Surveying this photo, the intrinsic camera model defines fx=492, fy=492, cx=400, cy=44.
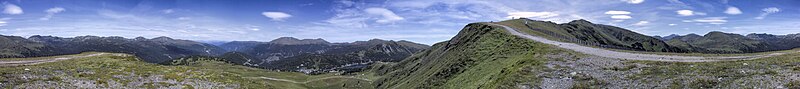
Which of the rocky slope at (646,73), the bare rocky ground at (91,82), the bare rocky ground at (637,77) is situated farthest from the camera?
the bare rocky ground at (91,82)

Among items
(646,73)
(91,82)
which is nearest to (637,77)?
(646,73)

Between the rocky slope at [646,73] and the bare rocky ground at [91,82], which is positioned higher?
the rocky slope at [646,73]

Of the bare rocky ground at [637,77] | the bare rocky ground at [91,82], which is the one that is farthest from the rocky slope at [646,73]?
the bare rocky ground at [91,82]

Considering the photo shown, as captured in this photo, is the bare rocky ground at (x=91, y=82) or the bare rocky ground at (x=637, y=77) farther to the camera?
the bare rocky ground at (x=91, y=82)

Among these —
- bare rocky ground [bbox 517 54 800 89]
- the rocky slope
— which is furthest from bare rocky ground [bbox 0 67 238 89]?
bare rocky ground [bbox 517 54 800 89]

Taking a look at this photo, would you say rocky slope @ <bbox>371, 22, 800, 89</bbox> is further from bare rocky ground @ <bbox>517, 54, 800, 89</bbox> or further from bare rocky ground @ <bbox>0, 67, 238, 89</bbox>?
bare rocky ground @ <bbox>0, 67, 238, 89</bbox>

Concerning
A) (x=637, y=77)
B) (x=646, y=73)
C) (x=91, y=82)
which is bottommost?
(x=91, y=82)

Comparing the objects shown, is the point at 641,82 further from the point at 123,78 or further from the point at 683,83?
the point at 123,78

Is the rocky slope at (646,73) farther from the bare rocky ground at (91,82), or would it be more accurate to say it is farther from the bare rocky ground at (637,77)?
the bare rocky ground at (91,82)

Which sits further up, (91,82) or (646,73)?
(646,73)

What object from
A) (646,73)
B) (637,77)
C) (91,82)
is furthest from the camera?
(91,82)

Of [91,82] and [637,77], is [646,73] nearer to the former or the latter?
[637,77]

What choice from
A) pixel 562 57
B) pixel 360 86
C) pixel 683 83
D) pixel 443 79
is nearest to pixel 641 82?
pixel 683 83
